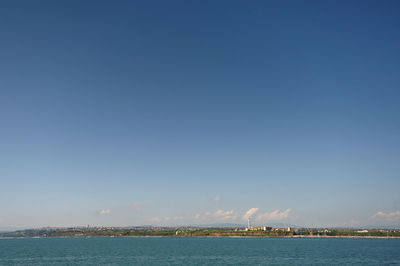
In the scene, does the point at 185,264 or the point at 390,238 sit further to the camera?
the point at 390,238

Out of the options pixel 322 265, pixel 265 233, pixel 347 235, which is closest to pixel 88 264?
pixel 322 265

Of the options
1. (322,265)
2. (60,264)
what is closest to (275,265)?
(322,265)

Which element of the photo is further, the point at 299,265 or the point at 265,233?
the point at 265,233

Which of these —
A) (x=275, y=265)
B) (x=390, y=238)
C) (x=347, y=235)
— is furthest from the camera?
(x=347, y=235)

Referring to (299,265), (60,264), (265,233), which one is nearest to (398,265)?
(299,265)

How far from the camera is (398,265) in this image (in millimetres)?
54906

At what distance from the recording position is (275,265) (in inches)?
2152

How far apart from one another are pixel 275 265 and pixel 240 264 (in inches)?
241

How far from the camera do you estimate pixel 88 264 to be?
5641cm

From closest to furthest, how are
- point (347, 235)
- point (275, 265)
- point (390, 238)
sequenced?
point (275, 265) → point (390, 238) → point (347, 235)

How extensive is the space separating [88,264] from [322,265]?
41810 mm

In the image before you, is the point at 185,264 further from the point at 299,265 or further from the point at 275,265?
the point at 299,265

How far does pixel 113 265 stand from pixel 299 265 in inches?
1297

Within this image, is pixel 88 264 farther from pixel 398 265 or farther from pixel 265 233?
pixel 265 233
